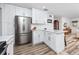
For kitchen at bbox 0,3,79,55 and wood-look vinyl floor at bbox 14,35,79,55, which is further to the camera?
kitchen at bbox 0,3,79,55

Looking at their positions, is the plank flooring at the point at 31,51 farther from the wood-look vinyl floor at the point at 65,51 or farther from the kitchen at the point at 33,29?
the kitchen at the point at 33,29

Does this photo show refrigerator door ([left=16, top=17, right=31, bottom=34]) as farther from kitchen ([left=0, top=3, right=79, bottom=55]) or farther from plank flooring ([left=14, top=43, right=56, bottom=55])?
plank flooring ([left=14, top=43, right=56, bottom=55])

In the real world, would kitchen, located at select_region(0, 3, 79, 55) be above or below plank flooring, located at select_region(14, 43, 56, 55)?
above

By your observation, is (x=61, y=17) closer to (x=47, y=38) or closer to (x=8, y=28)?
(x=47, y=38)

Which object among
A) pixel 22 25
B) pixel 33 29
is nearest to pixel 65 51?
pixel 22 25

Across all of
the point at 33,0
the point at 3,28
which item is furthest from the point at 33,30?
the point at 33,0

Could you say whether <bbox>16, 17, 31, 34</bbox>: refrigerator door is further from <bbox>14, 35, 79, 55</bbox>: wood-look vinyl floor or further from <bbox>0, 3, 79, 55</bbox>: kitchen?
<bbox>14, 35, 79, 55</bbox>: wood-look vinyl floor

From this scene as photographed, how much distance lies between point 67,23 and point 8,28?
1758 mm

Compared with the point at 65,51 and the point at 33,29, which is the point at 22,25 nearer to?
the point at 33,29

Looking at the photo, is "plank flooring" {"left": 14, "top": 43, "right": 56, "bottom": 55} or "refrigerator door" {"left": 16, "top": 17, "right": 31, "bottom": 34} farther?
"refrigerator door" {"left": 16, "top": 17, "right": 31, "bottom": 34}

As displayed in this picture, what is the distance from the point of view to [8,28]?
2475 millimetres

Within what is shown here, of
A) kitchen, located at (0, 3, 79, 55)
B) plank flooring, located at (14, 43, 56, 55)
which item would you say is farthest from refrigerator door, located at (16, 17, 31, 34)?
plank flooring, located at (14, 43, 56, 55)

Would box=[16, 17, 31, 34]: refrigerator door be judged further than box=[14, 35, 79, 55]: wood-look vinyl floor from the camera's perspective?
Yes

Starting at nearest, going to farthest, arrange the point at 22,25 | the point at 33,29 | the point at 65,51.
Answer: the point at 65,51 < the point at 22,25 < the point at 33,29
